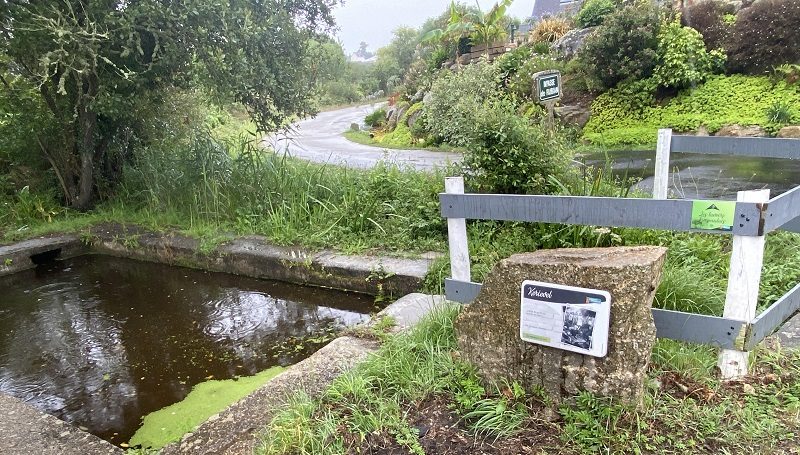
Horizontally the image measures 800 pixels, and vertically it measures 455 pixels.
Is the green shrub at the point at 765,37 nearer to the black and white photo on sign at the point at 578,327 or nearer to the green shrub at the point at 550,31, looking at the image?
the green shrub at the point at 550,31

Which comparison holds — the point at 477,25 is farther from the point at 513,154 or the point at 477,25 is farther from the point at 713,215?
the point at 713,215

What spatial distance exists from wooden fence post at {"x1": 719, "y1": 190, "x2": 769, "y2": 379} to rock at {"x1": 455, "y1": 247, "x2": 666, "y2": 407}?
0.30 meters

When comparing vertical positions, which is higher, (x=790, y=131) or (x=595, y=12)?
(x=595, y=12)

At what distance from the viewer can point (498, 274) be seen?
2.52 meters

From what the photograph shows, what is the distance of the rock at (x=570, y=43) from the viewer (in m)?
16.3

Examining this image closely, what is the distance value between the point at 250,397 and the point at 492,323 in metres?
1.41

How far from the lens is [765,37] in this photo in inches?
485

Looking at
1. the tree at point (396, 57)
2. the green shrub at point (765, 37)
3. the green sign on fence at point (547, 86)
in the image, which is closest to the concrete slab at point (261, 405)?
the green sign on fence at point (547, 86)

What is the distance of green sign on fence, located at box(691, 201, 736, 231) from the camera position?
219 centimetres

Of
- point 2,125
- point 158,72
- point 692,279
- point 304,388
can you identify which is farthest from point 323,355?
point 2,125

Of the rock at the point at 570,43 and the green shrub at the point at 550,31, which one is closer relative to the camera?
the rock at the point at 570,43

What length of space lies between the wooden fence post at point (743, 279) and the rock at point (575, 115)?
12326mm

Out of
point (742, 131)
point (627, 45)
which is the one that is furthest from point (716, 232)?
point (627, 45)

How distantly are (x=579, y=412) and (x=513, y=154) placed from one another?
3.00 meters
